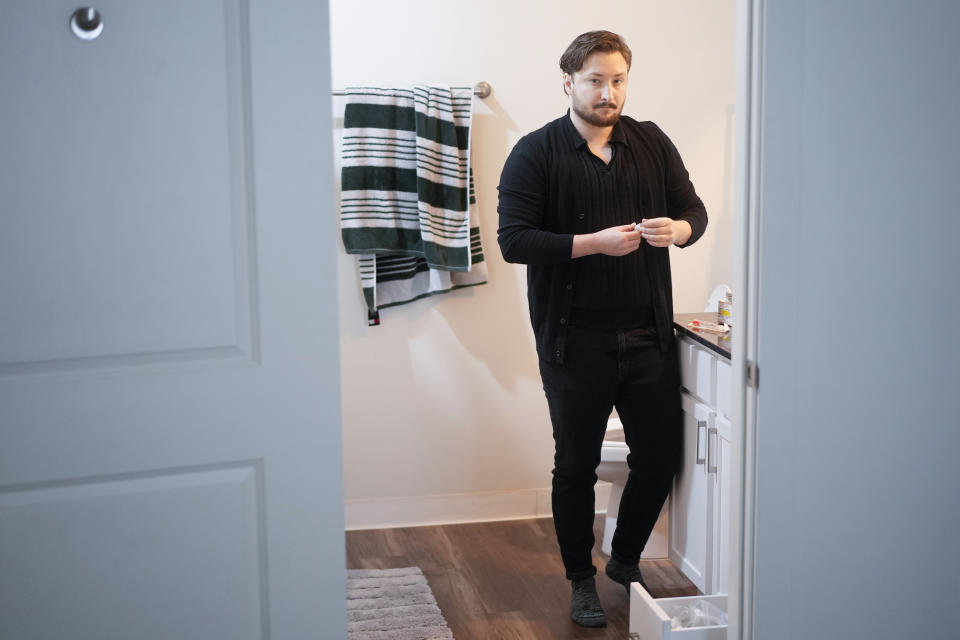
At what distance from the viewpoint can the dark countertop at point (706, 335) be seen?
2553 millimetres

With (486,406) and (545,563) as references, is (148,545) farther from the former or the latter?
(486,406)

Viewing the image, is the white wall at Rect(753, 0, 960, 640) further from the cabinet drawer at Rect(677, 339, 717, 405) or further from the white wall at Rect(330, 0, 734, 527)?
the white wall at Rect(330, 0, 734, 527)

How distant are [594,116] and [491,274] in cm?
100

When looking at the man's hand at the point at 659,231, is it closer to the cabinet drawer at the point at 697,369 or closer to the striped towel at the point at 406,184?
the cabinet drawer at the point at 697,369

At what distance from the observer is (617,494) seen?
316 centimetres

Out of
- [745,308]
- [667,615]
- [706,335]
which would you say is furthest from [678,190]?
[667,615]

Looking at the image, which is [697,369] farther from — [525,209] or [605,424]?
[525,209]

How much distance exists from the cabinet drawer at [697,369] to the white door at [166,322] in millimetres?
1289

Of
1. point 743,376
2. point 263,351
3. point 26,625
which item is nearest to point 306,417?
point 263,351

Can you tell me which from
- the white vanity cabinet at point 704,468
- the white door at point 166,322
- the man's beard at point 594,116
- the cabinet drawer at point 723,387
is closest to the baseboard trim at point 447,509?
the white vanity cabinet at point 704,468

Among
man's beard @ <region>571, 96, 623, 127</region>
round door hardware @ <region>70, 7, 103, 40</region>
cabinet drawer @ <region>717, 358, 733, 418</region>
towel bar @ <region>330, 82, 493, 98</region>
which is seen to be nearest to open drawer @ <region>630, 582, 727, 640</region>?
cabinet drawer @ <region>717, 358, 733, 418</region>

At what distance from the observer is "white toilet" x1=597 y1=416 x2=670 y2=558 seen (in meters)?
Result: 3.09

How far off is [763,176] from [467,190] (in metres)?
1.69

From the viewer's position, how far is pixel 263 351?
1.61 metres
